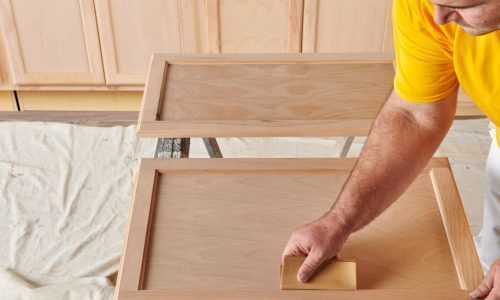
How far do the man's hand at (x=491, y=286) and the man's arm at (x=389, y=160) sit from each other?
24 centimetres

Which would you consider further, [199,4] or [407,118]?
[199,4]

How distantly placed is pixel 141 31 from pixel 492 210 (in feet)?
5.73

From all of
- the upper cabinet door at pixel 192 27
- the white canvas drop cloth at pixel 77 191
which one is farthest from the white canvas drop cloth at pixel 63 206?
the upper cabinet door at pixel 192 27

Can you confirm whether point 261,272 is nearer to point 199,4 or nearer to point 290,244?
point 290,244

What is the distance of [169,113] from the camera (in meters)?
1.51

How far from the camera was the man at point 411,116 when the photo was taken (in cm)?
105

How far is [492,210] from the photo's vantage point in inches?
58.7

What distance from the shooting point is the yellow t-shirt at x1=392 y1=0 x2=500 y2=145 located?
104 cm

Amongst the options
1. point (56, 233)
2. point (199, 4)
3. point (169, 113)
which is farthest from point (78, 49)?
point (169, 113)

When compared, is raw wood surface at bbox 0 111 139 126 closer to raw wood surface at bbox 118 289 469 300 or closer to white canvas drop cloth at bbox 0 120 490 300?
white canvas drop cloth at bbox 0 120 490 300

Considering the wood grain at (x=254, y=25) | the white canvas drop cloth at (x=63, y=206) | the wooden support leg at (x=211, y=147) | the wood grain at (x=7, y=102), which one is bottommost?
the white canvas drop cloth at (x=63, y=206)

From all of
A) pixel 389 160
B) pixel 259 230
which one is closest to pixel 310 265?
pixel 259 230

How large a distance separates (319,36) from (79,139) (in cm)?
116

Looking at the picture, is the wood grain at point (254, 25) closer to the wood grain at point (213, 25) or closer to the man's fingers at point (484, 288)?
the wood grain at point (213, 25)
